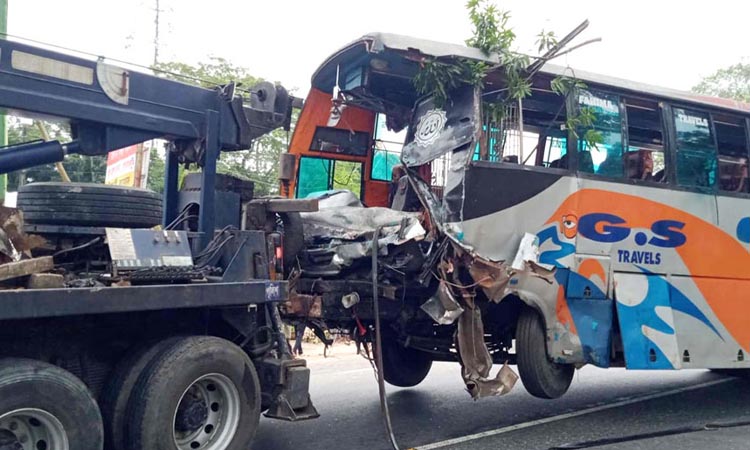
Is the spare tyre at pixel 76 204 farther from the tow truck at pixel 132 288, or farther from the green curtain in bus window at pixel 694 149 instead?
the green curtain in bus window at pixel 694 149

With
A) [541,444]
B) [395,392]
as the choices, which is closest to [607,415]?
[541,444]

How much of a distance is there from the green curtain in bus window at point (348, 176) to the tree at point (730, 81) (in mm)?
30048

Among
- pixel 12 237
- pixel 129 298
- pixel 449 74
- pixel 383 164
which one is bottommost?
pixel 129 298

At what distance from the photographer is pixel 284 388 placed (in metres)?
4.71

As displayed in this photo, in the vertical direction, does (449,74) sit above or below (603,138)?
above

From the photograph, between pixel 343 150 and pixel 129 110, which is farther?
pixel 343 150

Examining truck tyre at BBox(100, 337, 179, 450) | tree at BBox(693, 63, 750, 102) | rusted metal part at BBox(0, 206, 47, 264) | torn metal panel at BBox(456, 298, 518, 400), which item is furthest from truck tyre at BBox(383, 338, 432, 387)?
tree at BBox(693, 63, 750, 102)

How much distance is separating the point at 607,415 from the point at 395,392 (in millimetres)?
2213

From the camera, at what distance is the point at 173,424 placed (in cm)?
404

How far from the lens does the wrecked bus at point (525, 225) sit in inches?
226

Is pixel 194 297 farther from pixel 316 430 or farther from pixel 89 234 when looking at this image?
pixel 316 430

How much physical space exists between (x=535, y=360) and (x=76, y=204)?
384 centimetres

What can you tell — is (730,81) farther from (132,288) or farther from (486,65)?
(132,288)

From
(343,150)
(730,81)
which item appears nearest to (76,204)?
(343,150)
